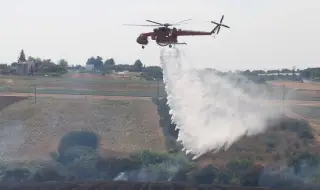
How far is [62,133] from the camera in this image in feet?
241

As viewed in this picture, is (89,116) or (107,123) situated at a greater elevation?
(89,116)

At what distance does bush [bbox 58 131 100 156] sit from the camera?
68.8 m

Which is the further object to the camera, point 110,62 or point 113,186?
point 110,62

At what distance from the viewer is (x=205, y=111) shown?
6519cm

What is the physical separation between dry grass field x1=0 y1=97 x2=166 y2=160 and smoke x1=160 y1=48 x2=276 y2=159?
21.3 feet

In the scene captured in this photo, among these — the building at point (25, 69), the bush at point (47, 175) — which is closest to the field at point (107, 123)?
the bush at point (47, 175)

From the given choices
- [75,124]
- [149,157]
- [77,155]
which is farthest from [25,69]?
[149,157]

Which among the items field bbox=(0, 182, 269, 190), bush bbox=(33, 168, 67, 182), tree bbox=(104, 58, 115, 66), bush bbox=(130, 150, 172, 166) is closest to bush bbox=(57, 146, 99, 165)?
bush bbox=(33, 168, 67, 182)

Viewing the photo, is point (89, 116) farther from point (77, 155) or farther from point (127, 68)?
point (127, 68)

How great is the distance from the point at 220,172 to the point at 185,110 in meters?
8.83

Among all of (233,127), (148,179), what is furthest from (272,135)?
(148,179)

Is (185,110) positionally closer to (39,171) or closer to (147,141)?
(147,141)

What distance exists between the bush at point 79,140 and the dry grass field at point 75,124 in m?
0.79

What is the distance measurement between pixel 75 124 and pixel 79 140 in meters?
6.38
